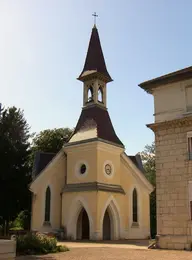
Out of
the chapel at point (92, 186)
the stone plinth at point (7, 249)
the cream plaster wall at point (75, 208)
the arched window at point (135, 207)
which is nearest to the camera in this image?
the stone plinth at point (7, 249)

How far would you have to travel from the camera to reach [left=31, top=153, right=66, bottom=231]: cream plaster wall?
1169 inches

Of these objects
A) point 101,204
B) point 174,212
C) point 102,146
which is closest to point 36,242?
point 174,212

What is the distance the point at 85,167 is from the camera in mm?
29062

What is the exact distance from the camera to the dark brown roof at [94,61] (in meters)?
33.1

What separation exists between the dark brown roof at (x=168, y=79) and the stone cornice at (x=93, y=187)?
10.1 meters

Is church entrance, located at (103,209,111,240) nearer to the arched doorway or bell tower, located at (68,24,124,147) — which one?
the arched doorway

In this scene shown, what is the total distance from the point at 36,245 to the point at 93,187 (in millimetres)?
11313

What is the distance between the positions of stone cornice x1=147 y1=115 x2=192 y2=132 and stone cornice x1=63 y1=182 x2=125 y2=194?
9.35 meters

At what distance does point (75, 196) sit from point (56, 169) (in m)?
3.46

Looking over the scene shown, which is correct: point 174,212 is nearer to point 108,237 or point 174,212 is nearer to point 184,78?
point 184,78

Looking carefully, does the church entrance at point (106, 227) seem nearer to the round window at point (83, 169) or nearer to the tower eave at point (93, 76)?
the round window at point (83, 169)

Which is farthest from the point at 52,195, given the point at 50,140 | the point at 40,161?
the point at 50,140

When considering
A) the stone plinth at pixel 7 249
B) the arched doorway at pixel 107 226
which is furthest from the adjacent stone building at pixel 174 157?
the arched doorway at pixel 107 226

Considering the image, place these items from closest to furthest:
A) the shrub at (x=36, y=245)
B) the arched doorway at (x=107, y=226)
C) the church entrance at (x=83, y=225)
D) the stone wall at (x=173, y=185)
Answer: the shrub at (x=36, y=245) → the stone wall at (x=173, y=185) → the arched doorway at (x=107, y=226) → the church entrance at (x=83, y=225)
